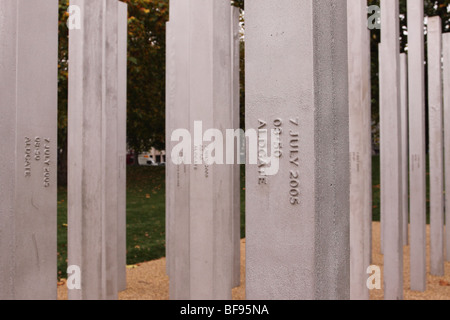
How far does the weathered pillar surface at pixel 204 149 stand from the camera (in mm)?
4465

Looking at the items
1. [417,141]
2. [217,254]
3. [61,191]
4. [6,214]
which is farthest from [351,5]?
[61,191]

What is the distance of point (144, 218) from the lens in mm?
13805

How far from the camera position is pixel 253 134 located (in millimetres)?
2873

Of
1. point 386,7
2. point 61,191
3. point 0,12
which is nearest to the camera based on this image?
point 0,12

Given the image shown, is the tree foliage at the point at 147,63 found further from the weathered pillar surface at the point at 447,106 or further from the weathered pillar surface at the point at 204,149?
the weathered pillar surface at the point at 204,149

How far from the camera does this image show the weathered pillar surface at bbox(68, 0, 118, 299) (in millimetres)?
5132

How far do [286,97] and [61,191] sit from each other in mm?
18251

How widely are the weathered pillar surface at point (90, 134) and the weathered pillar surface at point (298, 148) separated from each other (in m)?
2.81

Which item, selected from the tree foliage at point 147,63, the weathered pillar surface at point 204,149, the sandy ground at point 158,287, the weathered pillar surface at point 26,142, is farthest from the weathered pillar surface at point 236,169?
the tree foliage at point 147,63

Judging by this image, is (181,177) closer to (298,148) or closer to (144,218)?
(298,148)

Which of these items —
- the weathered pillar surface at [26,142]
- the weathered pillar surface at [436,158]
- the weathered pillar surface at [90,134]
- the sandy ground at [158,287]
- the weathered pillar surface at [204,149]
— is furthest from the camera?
the weathered pillar surface at [436,158]

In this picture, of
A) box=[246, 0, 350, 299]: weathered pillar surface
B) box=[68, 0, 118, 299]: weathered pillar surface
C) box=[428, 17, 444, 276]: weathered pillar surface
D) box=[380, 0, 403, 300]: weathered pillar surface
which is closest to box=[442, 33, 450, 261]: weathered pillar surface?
box=[428, 17, 444, 276]: weathered pillar surface

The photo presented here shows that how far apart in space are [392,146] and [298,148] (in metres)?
3.63

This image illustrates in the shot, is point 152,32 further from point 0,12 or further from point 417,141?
point 0,12
